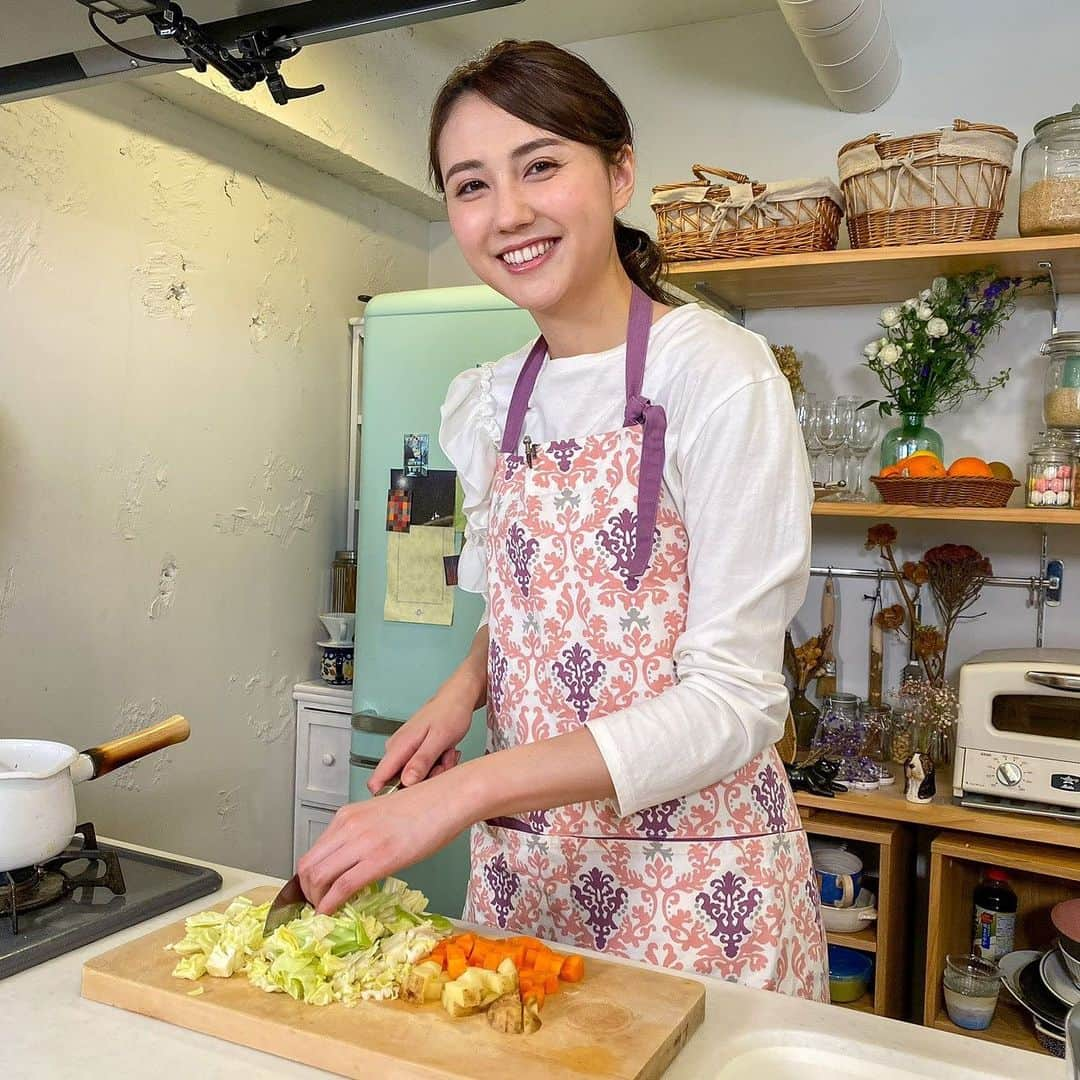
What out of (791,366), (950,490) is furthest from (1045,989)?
(791,366)

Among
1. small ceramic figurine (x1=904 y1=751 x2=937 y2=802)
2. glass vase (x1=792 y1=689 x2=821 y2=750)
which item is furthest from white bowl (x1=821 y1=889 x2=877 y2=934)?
glass vase (x1=792 y1=689 x2=821 y2=750)

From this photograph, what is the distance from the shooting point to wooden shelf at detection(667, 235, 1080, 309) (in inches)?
82.3

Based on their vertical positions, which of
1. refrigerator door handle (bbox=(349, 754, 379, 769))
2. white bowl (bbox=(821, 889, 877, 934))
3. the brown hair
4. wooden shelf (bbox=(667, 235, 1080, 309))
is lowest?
white bowl (bbox=(821, 889, 877, 934))

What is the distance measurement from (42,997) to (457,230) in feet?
2.75

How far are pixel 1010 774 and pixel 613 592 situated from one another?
1.22 m

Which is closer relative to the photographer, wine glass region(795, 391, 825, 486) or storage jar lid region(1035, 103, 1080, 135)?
storage jar lid region(1035, 103, 1080, 135)

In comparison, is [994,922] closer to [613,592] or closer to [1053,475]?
[1053,475]

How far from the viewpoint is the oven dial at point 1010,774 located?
201cm

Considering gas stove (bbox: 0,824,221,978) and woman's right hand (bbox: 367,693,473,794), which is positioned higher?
woman's right hand (bbox: 367,693,473,794)

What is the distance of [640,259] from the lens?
131 centimetres

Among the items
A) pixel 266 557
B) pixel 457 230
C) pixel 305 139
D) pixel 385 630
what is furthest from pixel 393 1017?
pixel 305 139

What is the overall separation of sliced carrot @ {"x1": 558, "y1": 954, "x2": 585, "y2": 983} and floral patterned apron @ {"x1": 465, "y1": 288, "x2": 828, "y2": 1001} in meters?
0.22

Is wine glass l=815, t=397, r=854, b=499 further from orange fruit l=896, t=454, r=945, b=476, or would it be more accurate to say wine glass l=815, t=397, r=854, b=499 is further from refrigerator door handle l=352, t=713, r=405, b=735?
refrigerator door handle l=352, t=713, r=405, b=735

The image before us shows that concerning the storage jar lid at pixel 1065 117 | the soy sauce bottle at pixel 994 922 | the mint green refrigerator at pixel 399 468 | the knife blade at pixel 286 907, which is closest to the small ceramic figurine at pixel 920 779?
the soy sauce bottle at pixel 994 922
